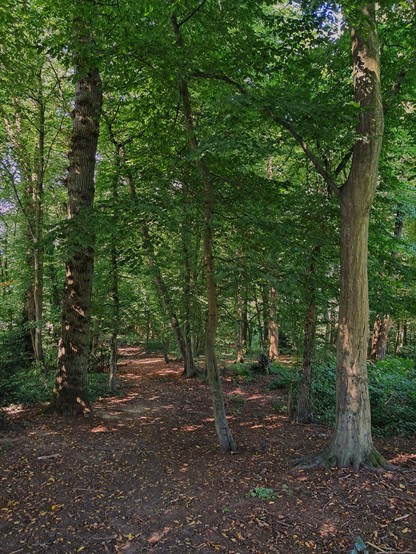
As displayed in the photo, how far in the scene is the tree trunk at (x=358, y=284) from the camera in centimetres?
465

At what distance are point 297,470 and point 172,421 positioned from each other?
11.5ft

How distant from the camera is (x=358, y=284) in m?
4.76

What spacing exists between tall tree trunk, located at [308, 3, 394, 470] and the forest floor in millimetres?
342

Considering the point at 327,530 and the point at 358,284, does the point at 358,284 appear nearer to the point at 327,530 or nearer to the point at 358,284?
the point at 358,284

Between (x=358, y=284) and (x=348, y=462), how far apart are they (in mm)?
2282

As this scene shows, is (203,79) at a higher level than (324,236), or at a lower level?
higher

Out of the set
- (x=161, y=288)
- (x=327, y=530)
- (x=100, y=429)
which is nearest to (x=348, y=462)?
(x=327, y=530)

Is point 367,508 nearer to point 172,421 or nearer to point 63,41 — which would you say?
point 172,421

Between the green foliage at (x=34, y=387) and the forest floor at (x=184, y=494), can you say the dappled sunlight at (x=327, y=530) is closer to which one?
the forest floor at (x=184, y=494)

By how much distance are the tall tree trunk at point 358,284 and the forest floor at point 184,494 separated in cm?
34

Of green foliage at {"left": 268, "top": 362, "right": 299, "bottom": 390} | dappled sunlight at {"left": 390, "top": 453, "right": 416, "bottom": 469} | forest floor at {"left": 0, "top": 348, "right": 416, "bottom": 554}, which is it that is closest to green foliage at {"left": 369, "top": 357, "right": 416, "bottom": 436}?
forest floor at {"left": 0, "top": 348, "right": 416, "bottom": 554}

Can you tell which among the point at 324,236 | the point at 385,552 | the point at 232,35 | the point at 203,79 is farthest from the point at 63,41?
the point at 385,552

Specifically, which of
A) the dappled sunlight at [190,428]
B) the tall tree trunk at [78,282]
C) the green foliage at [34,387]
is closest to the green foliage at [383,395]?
the dappled sunlight at [190,428]

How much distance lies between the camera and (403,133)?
761cm
